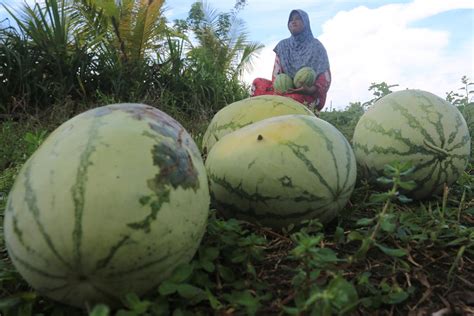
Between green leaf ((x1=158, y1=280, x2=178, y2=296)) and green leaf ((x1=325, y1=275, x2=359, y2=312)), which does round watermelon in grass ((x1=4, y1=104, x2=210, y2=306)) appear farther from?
green leaf ((x1=325, y1=275, x2=359, y2=312))

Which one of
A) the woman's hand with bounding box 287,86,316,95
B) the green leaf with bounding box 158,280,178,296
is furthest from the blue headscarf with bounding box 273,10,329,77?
the green leaf with bounding box 158,280,178,296

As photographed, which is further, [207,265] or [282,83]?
[282,83]

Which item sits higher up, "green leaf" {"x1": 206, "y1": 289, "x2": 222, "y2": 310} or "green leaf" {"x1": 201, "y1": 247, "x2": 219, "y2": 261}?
"green leaf" {"x1": 201, "y1": 247, "x2": 219, "y2": 261}

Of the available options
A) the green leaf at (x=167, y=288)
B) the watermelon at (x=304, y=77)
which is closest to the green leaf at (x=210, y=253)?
the green leaf at (x=167, y=288)

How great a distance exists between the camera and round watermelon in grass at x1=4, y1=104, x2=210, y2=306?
1199 mm

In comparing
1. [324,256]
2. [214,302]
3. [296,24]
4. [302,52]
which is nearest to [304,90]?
[302,52]

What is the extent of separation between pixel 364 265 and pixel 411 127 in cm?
101

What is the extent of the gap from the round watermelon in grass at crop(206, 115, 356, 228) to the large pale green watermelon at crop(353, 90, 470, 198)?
49 centimetres

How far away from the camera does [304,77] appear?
26.2ft

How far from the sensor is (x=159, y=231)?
4.13 feet

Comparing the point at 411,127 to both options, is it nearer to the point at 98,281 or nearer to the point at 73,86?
the point at 98,281

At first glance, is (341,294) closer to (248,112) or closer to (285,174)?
(285,174)

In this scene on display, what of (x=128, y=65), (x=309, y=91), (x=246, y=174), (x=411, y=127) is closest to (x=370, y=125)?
(x=411, y=127)

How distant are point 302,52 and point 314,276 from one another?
772 cm
